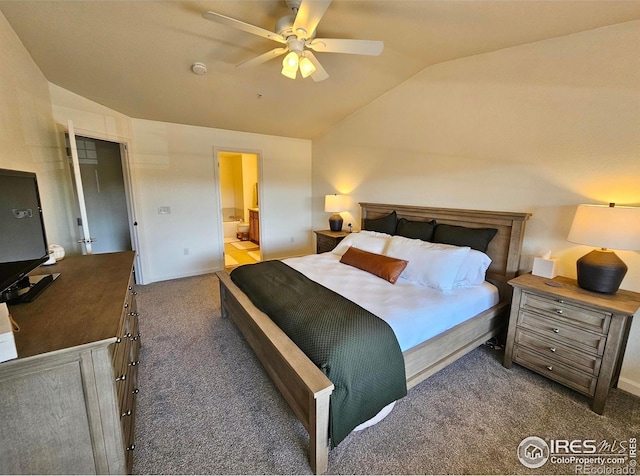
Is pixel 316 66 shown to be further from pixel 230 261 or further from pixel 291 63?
pixel 230 261

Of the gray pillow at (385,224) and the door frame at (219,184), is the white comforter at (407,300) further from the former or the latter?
the door frame at (219,184)

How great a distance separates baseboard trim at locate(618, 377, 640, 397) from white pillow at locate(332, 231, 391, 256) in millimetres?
2053

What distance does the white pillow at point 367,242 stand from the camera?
2.98m

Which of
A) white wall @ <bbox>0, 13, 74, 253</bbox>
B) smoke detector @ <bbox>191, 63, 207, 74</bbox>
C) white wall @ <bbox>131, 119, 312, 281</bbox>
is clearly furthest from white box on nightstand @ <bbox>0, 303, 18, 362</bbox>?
white wall @ <bbox>131, 119, 312, 281</bbox>

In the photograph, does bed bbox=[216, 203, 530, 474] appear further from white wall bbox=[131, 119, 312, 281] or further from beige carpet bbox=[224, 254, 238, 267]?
beige carpet bbox=[224, 254, 238, 267]

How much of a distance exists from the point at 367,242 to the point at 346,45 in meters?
1.88

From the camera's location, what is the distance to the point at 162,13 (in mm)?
1980

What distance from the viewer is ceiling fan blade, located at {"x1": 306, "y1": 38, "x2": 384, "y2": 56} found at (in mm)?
1812

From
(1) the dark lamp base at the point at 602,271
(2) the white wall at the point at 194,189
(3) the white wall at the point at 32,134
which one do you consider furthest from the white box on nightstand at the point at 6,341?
(2) the white wall at the point at 194,189

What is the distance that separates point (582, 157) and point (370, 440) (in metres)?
2.59

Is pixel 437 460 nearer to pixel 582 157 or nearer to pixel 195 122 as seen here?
pixel 582 157

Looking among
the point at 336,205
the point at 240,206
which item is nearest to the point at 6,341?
the point at 336,205

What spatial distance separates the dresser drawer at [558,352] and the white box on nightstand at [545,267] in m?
0.51

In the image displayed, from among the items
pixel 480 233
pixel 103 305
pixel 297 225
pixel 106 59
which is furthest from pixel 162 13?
pixel 297 225
